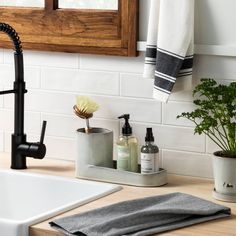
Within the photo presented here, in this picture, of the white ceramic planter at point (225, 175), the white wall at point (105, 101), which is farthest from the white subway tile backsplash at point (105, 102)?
the white ceramic planter at point (225, 175)

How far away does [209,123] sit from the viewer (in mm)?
2209

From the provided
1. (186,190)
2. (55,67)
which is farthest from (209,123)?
(55,67)

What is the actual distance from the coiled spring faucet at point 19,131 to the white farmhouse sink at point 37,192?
59mm

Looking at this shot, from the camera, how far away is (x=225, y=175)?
223 cm

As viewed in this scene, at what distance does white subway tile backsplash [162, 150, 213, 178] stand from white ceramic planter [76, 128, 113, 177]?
0.20 metres

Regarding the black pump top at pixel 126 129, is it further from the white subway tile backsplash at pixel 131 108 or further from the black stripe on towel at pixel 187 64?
the black stripe on towel at pixel 187 64

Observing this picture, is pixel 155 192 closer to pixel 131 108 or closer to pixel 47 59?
pixel 131 108

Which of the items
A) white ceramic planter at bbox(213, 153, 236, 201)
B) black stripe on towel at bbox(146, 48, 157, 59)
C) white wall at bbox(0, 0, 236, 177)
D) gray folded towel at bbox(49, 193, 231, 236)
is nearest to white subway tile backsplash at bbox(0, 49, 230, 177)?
white wall at bbox(0, 0, 236, 177)

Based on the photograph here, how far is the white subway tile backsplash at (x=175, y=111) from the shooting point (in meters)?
2.49

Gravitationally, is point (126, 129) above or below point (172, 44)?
below

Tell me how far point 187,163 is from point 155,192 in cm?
24

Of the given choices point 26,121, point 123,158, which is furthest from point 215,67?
point 26,121

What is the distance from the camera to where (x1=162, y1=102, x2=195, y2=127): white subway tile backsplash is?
2491 mm

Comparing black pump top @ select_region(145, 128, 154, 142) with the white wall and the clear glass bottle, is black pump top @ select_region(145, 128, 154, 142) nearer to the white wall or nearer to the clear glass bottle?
the clear glass bottle
